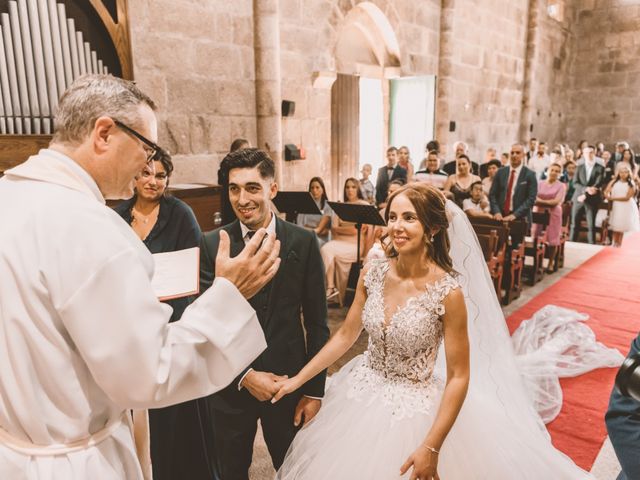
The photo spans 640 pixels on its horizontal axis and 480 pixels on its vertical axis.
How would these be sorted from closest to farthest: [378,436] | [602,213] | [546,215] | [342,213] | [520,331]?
1. [378,436]
2. [520,331]
3. [342,213]
4. [546,215]
5. [602,213]

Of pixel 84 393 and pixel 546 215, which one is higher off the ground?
pixel 84 393

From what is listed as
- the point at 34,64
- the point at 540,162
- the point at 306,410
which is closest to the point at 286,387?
the point at 306,410

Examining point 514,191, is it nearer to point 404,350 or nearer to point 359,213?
point 359,213

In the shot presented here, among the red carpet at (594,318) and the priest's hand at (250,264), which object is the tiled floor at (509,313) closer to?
the red carpet at (594,318)

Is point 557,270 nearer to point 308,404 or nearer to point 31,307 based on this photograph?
point 308,404

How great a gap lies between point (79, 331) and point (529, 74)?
15.2 meters

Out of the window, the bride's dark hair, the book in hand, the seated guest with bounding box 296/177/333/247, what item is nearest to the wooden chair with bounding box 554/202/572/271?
the seated guest with bounding box 296/177/333/247

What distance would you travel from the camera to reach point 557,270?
7.43 metres

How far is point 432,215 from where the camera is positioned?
6.84 feet

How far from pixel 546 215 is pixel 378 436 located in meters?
5.82

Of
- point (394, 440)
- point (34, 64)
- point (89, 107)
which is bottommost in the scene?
point (394, 440)

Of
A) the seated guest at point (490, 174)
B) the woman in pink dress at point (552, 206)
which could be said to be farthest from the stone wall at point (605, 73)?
the woman in pink dress at point (552, 206)

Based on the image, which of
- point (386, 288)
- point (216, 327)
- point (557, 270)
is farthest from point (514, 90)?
point (216, 327)

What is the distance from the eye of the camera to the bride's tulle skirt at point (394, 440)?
192 centimetres
